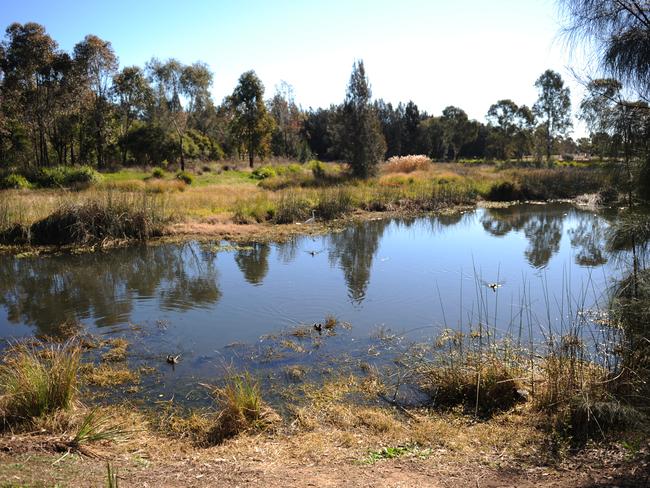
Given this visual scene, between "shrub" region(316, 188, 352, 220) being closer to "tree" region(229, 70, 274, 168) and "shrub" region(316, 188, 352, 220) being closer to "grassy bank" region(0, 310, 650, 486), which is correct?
"grassy bank" region(0, 310, 650, 486)

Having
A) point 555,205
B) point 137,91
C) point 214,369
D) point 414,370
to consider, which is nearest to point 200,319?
point 214,369

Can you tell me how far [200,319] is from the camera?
882 cm

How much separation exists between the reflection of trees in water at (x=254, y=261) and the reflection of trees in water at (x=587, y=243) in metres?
7.20

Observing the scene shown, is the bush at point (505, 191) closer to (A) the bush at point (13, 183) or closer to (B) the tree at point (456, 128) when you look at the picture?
(A) the bush at point (13, 183)

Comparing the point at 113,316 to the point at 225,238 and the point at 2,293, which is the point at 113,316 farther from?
the point at 225,238

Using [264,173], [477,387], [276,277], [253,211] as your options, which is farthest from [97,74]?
[477,387]

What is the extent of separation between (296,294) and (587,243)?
403 inches

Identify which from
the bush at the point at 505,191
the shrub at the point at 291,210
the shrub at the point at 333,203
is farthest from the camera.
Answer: the bush at the point at 505,191

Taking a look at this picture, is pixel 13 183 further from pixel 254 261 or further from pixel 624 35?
pixel 624 35

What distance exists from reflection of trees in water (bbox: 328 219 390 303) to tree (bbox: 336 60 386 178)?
832 centimetres

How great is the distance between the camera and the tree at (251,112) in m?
36.7

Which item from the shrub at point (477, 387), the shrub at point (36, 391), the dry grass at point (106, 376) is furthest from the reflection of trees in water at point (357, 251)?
the shrub at point (36, 391)

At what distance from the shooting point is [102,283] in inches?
450

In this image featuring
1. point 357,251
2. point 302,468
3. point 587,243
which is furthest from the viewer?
point 587,243
